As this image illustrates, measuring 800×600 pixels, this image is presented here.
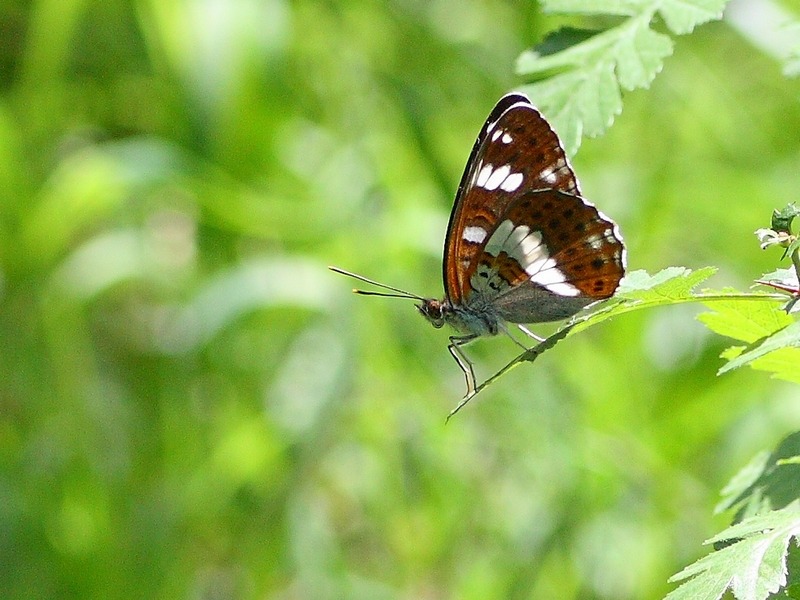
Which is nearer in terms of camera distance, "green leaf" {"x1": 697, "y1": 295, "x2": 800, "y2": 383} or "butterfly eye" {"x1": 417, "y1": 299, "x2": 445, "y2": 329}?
"green leaf" {"x1": 697, "y1": 295, "x2": 800, "y2": 383}

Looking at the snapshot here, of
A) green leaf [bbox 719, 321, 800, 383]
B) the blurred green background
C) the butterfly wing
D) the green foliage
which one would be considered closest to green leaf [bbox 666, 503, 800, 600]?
green leaf [bbox 719, 321, 800, 383]

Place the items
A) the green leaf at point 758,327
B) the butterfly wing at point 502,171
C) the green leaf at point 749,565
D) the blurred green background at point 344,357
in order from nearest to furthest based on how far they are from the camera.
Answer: the green leaf at point 749,565 → the green leaf at point 758,327 → the butterfly wing at point 502,171 → the blurred green background at point 344,357

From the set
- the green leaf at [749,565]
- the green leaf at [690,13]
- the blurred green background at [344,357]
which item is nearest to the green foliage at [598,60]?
the green leaf at [690,13]

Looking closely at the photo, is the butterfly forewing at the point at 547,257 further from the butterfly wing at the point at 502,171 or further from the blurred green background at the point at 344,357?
the blurred green background at the point at 344,357

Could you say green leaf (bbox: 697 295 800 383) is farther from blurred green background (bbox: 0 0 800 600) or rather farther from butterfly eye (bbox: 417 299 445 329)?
blurred green background (bbox: 0 0 800 600)

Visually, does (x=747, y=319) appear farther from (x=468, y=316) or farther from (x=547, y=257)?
(x=468, y=316)

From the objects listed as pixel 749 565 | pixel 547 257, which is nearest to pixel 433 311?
pixel 547 257

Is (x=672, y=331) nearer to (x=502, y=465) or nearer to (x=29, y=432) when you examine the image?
(x=502, y=465)
